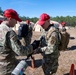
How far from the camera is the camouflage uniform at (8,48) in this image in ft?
12.1

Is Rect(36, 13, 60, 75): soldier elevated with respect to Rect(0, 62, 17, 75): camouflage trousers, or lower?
elevated

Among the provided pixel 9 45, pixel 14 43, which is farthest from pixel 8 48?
pixel 14 43

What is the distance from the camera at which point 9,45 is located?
3.78 meters

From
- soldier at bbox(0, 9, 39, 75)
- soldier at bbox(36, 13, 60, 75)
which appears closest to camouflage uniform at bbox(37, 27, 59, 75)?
soldier at bbox(36, 13, 60, 75)

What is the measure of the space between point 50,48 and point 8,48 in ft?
3.62

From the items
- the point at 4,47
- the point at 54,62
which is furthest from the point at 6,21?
the point at 54,62

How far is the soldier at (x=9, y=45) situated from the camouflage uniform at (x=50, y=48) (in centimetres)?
62

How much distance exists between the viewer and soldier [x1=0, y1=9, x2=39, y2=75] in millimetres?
3684

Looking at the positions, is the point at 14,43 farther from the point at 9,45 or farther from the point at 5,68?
the point at 5,68

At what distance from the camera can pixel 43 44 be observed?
15.9ft

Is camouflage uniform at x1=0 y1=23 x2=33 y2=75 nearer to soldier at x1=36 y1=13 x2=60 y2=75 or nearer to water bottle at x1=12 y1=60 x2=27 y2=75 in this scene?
water bottle at x1=12 y1=60 x2=27 y2=75

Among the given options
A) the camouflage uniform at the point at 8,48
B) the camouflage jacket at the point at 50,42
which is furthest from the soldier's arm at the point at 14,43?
the camouflage jacket at the point at 50,42

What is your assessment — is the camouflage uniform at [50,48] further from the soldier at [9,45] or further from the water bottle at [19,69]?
the water bottle at [19,69]

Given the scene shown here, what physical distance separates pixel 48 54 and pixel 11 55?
1168mm
